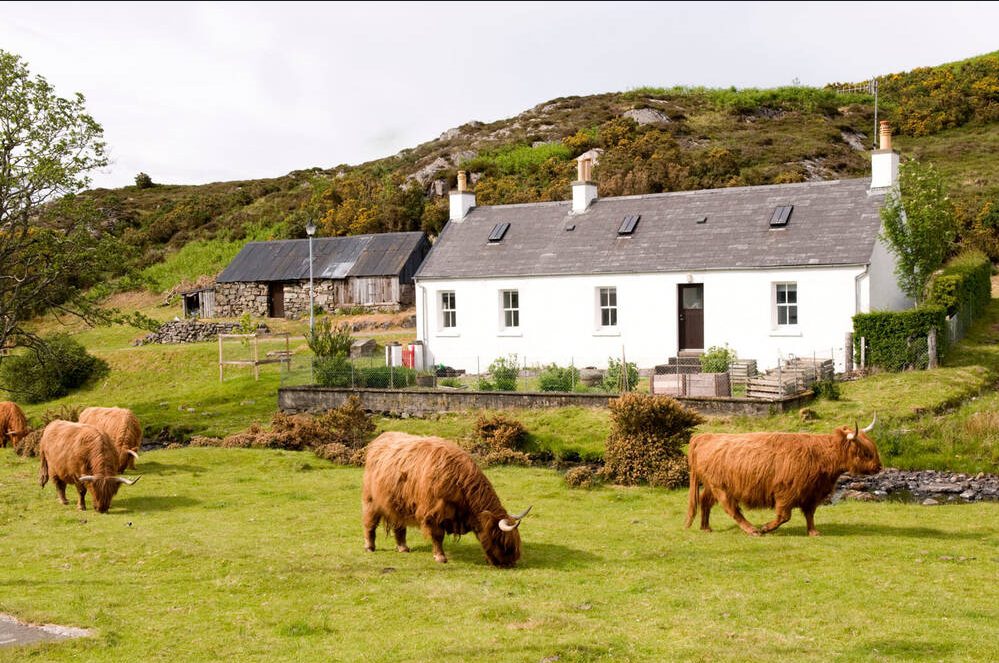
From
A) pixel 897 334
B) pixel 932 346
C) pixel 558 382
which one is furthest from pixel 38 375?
pixel 932 346

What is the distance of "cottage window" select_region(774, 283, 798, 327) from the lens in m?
31.6

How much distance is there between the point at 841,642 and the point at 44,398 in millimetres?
40131

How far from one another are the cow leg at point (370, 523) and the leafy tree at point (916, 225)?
76.1 ft

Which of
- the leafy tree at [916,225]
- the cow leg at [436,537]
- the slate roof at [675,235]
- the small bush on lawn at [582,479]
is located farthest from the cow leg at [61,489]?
the leafy tree at [916,225]

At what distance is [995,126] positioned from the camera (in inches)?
2950

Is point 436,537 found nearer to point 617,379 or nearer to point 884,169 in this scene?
point 617,379

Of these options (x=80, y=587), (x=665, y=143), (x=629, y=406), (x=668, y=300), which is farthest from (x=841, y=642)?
(x=665, y=143)

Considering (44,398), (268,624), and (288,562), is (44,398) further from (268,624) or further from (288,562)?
(268,624)

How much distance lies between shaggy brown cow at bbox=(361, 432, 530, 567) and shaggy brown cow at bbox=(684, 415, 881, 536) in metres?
3.90

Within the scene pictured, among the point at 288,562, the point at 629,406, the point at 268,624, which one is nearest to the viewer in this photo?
the point at 268,624

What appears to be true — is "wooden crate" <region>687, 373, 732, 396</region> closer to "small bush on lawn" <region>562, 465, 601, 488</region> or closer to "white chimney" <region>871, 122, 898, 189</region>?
"small bush on lawn" <region>562, 465, 601, 488</region>

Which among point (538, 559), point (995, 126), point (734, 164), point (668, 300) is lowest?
point (538, 559)

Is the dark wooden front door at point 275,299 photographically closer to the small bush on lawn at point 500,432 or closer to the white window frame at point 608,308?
the white window frame at point 608,308

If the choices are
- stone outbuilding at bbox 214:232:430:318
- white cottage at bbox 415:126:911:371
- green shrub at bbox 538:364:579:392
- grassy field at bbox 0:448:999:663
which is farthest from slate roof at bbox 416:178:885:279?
grassy field at bbox 0:448:999:663
